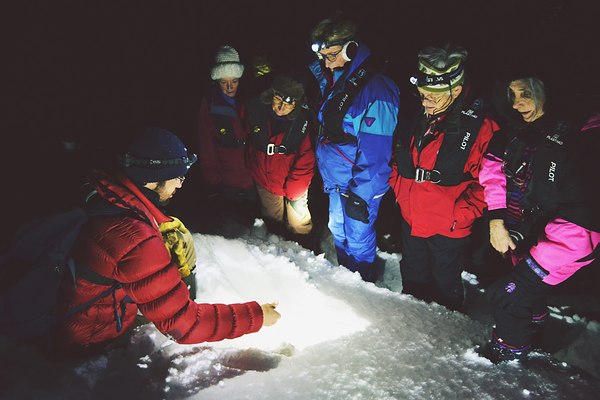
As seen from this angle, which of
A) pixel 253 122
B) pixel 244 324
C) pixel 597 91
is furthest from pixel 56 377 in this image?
pixel 597 91

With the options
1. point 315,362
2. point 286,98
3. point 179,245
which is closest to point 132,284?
point 179,245

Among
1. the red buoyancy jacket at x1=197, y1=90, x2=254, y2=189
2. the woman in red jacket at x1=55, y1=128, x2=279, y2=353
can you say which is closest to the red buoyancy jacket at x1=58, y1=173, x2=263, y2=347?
the woman in red jacket at x1=55, y1=128, x2=279, y2=353

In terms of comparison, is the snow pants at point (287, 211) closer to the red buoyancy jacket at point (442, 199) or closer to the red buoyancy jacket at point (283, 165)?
the red buoyancy jacket at point (283, 165)

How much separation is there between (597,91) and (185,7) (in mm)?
9854

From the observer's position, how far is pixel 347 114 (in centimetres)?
379

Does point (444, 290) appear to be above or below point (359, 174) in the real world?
below

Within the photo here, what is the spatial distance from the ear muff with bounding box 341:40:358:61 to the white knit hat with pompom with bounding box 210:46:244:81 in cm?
197

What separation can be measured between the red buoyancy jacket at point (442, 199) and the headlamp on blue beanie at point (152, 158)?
2094 millimetres

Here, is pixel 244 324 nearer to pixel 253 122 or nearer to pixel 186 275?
pixel 186 275

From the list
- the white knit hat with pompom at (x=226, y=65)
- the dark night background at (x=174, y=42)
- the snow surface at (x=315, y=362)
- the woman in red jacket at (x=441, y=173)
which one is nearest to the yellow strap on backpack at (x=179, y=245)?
the snow surface at (x=315, y=362)

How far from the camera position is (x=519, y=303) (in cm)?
270

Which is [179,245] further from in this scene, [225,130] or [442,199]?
[225,130]

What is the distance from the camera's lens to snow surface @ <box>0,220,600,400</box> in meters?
2.03

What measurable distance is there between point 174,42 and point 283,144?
7660 millimetres
